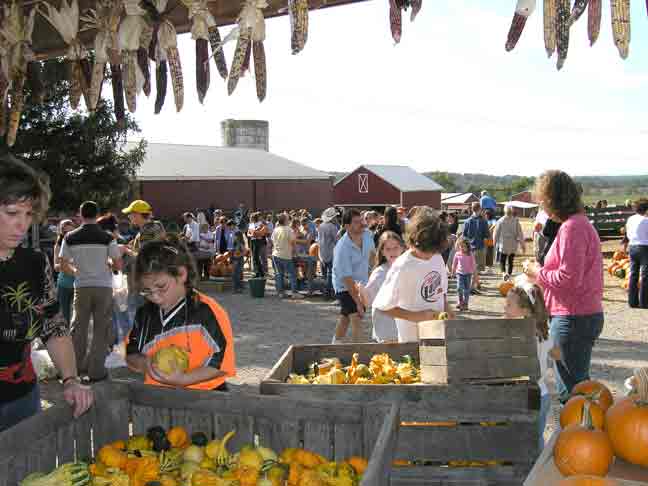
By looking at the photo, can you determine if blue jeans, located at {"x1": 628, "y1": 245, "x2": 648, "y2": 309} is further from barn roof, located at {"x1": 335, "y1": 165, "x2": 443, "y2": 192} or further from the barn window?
the barn window

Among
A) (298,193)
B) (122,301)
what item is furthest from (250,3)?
(298,193)

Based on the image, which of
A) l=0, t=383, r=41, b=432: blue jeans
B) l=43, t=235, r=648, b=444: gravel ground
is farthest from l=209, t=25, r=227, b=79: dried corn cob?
l=43, t=235, r=648, b=444: gravel ground

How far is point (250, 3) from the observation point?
256 cm

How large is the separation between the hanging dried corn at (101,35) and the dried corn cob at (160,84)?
243 mm

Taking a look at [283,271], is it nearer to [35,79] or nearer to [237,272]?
[237,272]

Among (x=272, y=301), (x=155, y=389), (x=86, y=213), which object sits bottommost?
(x=272, y=301)

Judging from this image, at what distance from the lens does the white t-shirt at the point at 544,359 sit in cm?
359

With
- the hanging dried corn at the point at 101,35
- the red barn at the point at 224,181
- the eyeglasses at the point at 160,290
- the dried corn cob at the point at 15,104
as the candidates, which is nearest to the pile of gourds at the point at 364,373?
the eyeglasses at the point at 160,290

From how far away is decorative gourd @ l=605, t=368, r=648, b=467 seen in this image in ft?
6.45

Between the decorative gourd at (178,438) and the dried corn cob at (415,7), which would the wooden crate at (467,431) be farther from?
the dried corn cob at (415,7)

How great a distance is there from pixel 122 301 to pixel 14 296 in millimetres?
5305

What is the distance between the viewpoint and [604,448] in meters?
1.98

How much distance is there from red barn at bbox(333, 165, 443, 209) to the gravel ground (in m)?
31.4

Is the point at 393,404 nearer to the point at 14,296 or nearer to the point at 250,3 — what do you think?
the point at 14,296
